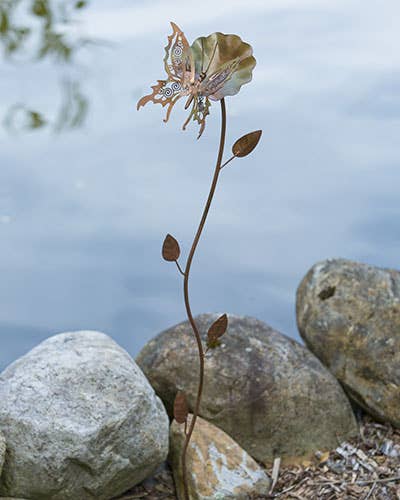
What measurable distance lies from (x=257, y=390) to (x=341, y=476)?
0.34 m

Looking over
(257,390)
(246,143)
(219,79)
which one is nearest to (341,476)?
(257,390)

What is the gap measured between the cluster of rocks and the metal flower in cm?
78

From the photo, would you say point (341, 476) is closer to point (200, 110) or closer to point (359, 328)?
point (359, 328)

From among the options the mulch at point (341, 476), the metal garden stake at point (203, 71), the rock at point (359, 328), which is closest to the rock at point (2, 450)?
the mulch at point (341, 476)

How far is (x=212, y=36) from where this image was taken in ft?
5.97

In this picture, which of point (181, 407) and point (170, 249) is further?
point (181, 407)

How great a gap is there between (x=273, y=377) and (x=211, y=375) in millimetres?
190

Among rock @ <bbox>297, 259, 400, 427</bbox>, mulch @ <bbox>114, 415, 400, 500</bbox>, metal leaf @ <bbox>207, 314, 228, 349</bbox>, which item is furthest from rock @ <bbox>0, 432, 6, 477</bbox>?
rock @ <bbox>297, 259, 400, 427</bbox>

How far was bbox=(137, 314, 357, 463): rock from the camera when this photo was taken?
2.42 m

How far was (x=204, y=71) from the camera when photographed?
1830mm

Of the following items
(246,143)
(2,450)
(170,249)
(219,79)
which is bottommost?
(2,450)

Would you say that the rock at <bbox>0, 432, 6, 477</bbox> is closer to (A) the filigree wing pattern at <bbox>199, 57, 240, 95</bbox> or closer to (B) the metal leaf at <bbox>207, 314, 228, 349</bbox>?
(B) the metal leaf at <bbox>207, 314, 228, 349</bbox>

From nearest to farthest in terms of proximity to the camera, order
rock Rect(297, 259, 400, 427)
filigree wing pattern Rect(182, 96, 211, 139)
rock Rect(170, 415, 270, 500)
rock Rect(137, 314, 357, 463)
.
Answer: filigree wing pattern Rect(182, 96, 211, 139) < rock Rect(170, 415, 270, 500) < rock Rect(137, 314, 357, 463) < rock Rect(297, 259, 400, 427)

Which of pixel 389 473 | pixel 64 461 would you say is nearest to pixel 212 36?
pixel 64 461
